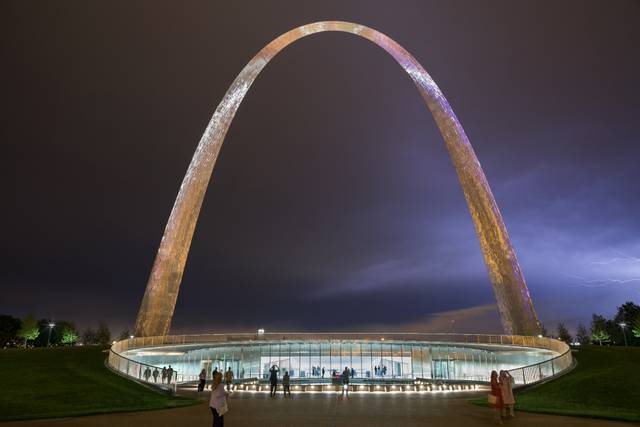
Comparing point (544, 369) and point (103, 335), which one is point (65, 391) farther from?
point (103, 335)

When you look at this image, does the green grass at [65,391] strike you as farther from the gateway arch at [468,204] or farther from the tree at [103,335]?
the tree at [103,335]

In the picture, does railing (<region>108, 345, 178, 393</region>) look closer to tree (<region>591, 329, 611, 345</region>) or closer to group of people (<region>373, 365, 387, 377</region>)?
group of people (<region>373, 365, 387, 377</region>)

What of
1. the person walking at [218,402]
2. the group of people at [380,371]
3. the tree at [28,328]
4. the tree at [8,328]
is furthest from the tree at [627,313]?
the tree at [8,328]

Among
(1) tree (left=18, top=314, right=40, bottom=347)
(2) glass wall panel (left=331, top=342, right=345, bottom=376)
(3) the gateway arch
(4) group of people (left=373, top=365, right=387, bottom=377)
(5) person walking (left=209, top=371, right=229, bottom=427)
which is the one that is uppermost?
(3) the gateway arch

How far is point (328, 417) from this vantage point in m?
12.9

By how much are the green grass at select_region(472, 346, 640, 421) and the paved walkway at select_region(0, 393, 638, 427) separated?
154cm

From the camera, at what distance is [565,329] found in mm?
103188

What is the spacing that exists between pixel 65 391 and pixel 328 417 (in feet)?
36.6

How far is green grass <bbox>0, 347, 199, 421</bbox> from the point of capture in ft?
47.8

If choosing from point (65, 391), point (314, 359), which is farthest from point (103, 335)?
point (65, 391)

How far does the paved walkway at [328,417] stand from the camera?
11.8 m

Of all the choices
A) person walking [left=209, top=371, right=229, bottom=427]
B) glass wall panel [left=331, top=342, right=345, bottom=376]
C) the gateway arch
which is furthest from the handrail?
glass wall panel [left=331, top=342, right=345, bottom=376]

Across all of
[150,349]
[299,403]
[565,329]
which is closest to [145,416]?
[299,403]

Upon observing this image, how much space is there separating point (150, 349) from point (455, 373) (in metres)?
25.6
